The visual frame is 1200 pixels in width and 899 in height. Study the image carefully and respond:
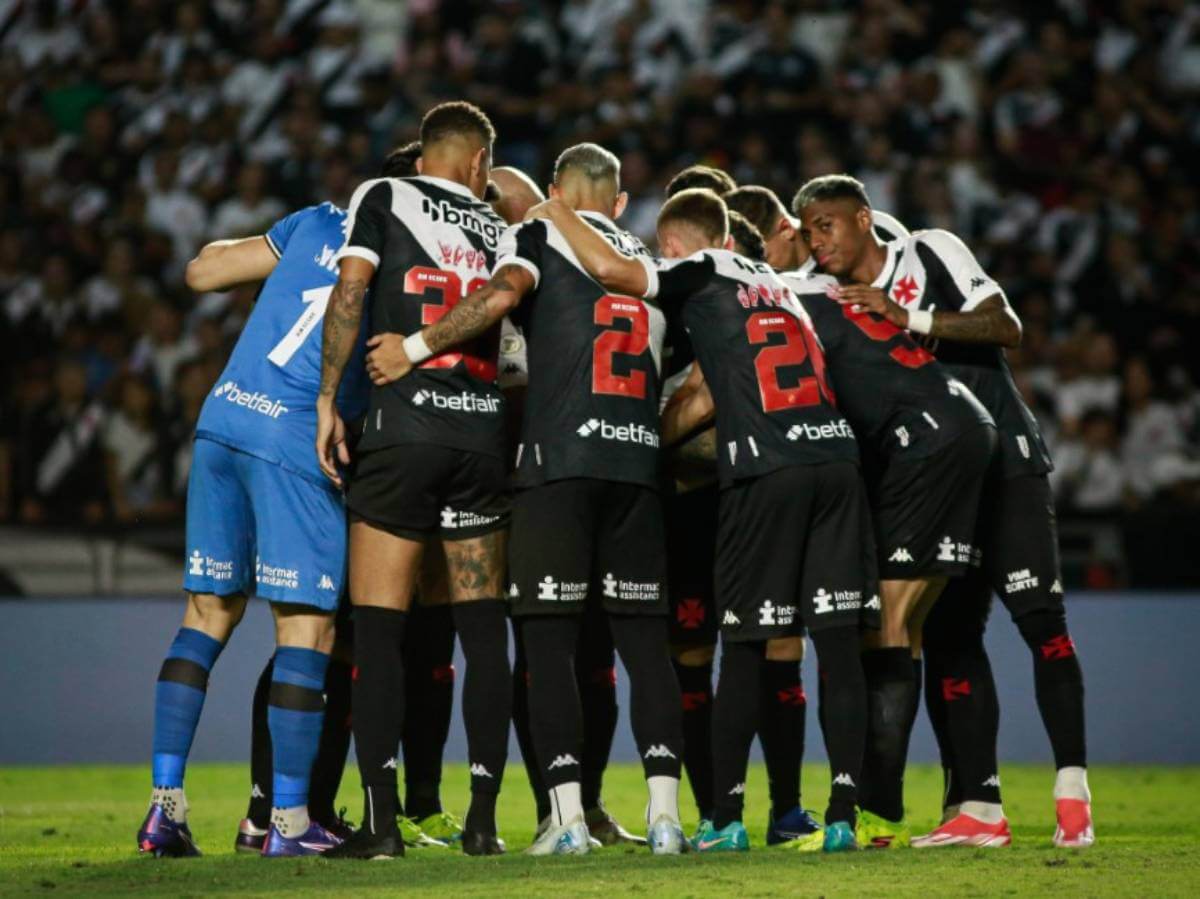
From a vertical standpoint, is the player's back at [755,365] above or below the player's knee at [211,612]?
above

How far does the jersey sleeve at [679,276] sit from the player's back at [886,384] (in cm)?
46

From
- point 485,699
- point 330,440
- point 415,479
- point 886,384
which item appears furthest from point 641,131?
point 485,699

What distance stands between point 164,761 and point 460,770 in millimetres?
4437

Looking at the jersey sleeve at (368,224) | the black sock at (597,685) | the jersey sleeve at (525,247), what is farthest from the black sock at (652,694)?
the jersey sleeve at (368,224)

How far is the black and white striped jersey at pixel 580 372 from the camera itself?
5.72m

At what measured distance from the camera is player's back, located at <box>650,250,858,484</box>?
582 centimetres

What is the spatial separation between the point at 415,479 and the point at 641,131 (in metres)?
8.53

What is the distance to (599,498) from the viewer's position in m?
5.74

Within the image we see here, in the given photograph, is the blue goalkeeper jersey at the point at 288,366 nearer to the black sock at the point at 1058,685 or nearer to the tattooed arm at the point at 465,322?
the tattooed arm at the point at 465,322

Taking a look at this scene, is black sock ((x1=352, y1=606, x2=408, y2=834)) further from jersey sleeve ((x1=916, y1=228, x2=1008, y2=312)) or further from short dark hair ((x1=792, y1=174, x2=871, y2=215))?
jersey sleeve ((x1=916, y1=228, x2=1008, y2=312))

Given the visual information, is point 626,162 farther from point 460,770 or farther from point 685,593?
point 685,593

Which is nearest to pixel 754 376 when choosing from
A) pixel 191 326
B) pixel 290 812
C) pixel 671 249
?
pixel 671 249

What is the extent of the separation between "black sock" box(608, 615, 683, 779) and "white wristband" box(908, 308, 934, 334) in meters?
1.40

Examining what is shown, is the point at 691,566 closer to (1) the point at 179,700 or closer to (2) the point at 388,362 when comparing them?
(2) the point at 388,362
